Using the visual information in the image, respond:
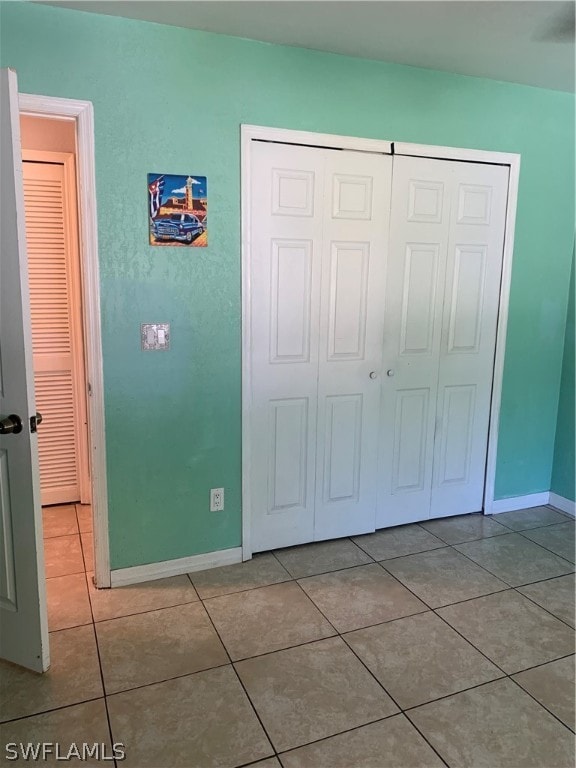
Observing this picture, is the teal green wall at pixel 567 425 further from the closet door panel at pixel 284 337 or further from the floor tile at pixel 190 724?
the floor tile at pixel 190 724

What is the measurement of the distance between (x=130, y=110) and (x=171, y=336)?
36.9 inches

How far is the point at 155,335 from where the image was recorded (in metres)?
2.40

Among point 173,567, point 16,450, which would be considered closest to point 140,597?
point 173,567

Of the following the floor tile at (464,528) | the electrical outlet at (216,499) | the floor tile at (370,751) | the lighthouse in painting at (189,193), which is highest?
the lighthouse in painting at (189,193)

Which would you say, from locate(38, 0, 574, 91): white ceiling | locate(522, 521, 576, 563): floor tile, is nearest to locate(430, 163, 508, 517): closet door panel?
locate(522, 521, 576, 563): floor tile

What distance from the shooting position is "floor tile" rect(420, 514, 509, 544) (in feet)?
10.0

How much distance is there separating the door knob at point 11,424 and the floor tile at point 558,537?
269 cm

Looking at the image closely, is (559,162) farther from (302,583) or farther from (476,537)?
(302,583)

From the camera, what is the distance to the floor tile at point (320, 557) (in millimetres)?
2693

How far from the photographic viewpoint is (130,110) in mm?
2219

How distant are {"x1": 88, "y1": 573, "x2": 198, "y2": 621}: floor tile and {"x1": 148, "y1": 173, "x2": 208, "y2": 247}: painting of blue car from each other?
1.56 metres

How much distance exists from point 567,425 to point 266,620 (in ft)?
7.45

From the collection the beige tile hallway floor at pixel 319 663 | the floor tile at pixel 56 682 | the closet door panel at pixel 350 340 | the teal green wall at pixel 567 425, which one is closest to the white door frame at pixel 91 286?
the beige tile hallway floor at pixel 319 663

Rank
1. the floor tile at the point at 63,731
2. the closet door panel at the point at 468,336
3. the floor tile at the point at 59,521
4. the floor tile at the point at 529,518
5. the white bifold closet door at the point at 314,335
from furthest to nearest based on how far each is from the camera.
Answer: the floor tile at the point at 529,518 → the floor tile at the point at 59,521 → the closet door panel at the point at 468,336 → the white bifold closet door at the point at 314,335 → the floor tile at the point at 63,731
